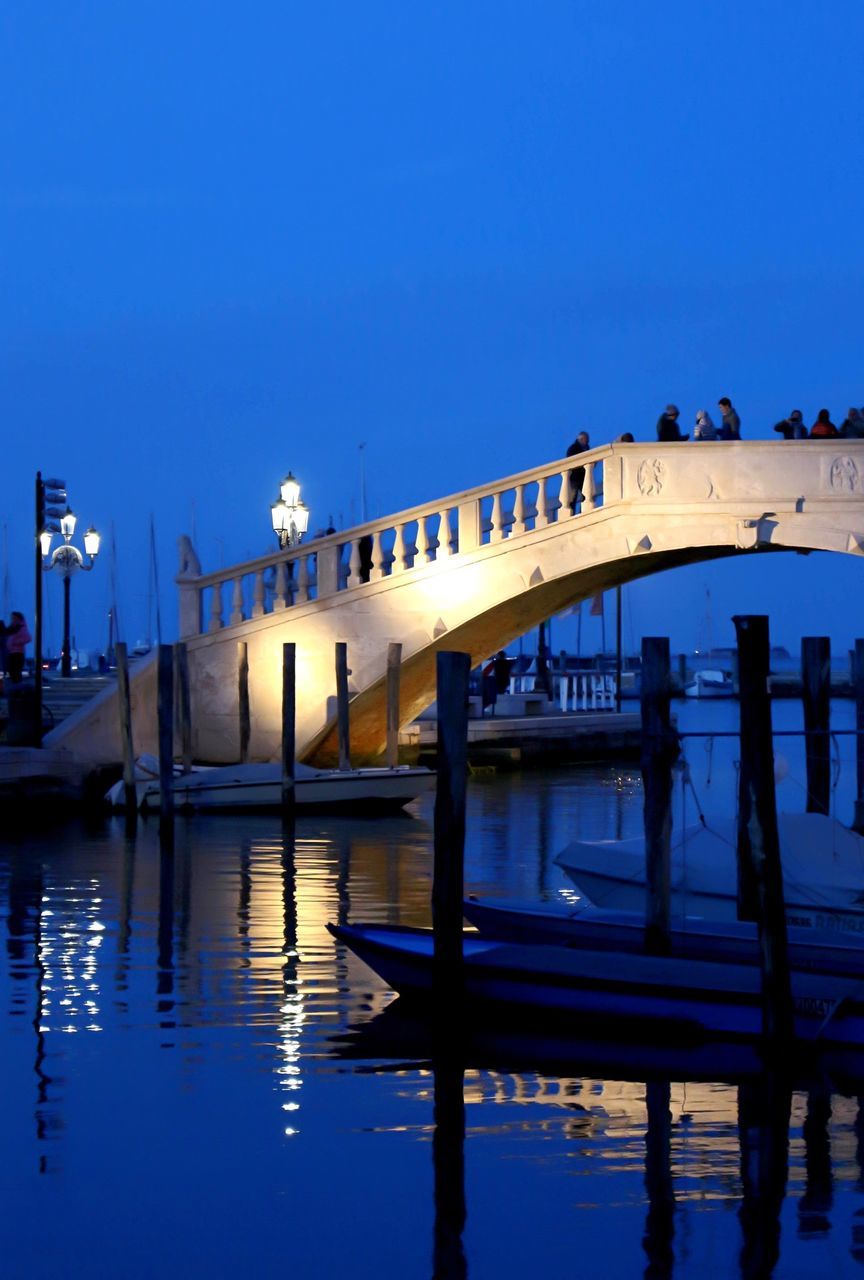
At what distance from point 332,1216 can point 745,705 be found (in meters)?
2.31

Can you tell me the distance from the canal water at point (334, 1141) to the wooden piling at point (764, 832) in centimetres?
29

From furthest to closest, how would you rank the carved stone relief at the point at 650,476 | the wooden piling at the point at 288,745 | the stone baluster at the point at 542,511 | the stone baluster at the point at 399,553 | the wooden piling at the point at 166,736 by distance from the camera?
the stone baluster at the point at 399,553 → the stone baluster at the point at 542,511 → the carved stone relief at the point at 650,476 → the wooden piling at the point at 288,745 → the wooden piling at the point at 166,736

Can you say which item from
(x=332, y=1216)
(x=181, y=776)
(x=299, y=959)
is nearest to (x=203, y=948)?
(x=299, y=959)

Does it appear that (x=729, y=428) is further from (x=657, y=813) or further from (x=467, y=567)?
(x=657, y=813)

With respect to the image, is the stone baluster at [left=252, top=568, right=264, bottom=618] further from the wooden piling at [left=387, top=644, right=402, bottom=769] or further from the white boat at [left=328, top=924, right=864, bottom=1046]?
the white boat at [left=328, top=924, right=864, bottom=1046]

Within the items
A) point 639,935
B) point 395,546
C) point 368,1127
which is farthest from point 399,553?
point 368,1127

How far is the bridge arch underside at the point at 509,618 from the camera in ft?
51.6

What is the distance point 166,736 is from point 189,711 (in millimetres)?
2161

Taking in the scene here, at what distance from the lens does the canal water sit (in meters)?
4.76

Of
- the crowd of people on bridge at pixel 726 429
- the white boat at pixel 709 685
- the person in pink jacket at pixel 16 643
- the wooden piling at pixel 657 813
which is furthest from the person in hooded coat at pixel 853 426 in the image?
the white boat at pixel 709 685

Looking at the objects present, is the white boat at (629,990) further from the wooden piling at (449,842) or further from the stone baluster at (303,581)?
the stone baluster at (303,581)

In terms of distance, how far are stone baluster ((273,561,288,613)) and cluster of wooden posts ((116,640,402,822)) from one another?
17.5 inches

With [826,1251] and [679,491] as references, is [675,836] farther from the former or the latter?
[679,491]

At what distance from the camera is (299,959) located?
852 cm
